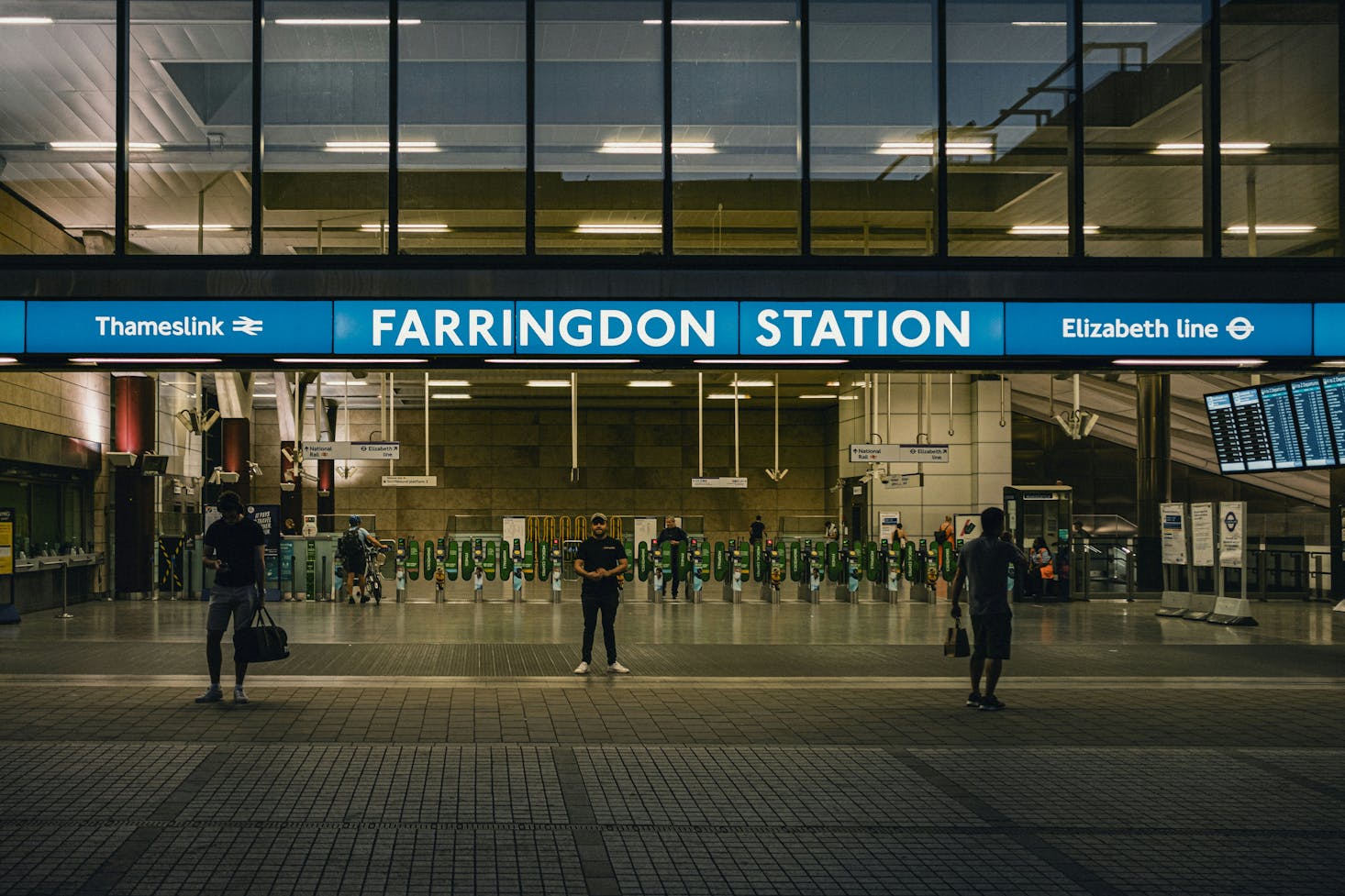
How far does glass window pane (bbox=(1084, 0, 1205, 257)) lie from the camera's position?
11.7 meters

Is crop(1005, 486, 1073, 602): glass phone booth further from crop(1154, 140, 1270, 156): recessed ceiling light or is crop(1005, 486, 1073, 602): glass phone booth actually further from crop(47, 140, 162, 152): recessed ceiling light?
crop(47, 140, 162, 152): recessed ceiling light

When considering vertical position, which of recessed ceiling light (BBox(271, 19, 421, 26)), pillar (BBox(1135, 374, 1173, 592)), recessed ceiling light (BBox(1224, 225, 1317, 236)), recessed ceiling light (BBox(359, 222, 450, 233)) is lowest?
pillar (BBox(1135, 374, 1173, 592))

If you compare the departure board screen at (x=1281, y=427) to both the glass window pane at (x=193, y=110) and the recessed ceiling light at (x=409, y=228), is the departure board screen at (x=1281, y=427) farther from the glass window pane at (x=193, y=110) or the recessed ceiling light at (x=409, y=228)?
the glass window pane at (x=193, y=110)

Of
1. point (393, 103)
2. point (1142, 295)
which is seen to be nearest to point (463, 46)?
point (393, 103)

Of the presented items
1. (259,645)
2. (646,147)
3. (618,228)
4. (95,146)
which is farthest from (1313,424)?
(95,146)

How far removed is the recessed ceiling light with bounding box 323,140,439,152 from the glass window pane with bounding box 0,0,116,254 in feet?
6.28

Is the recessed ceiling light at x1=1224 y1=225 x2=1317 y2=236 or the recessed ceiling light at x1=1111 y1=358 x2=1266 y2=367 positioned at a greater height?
the recessed ceiling light at x1=1224 y1=225 x2=1317 y2=236

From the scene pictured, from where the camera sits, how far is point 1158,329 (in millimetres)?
11008

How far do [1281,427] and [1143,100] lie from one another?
8.11 metres

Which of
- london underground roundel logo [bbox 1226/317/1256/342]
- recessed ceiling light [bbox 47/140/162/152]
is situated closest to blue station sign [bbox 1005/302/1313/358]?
london underground roundel logo [bbox 1226/317/1256/342]

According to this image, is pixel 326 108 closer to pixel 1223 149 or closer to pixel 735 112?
pixel 735 112

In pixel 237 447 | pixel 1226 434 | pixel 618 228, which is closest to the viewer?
pixel 618 228

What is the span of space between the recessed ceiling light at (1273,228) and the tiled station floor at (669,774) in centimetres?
423

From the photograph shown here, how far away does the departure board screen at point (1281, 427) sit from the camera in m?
17.8
